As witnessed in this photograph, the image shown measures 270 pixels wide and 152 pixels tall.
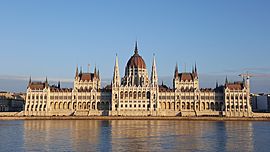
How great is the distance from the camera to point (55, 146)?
1967 inches

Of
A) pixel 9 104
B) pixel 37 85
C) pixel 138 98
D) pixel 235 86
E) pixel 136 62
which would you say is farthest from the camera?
pixel 9 104

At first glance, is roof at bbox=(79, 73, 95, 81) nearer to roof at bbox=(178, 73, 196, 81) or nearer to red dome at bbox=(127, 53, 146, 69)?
red dome at bbox=(127, 53, 146, 69)

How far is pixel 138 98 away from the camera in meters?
138

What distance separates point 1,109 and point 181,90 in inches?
2926

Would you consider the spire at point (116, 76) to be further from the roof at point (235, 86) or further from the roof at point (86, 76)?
the roof at point (235, 86)

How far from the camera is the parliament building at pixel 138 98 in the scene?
13612 centimetres

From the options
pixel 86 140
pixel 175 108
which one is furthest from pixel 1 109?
pixel 86 140

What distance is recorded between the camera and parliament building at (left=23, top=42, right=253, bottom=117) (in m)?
136

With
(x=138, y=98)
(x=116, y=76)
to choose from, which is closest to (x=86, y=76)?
(x=116, y=76)

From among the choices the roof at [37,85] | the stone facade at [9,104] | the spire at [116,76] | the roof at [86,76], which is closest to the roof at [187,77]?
the spire at [116,76]

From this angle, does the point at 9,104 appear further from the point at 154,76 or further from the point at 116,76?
the point at 154,76

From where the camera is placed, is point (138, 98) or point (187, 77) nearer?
point (138, 98)

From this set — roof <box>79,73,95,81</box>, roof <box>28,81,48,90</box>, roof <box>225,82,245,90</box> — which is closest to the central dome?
roof <box>79,73,95,81</box>

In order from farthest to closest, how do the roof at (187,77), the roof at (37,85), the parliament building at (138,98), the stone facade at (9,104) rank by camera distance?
1. the stone facade at (9,104)
2. the roof at (187,77)
3. the roof at (37,85)
4. the parliament building at (138,98)
